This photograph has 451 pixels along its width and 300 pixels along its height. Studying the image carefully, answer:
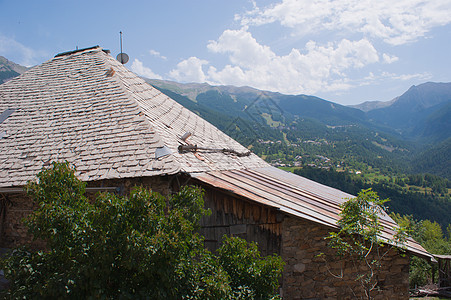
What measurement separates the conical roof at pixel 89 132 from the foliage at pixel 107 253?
7.69 feet

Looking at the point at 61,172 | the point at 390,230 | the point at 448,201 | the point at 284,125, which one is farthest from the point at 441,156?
the point at 61,172

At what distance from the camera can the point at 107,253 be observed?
2986 mm

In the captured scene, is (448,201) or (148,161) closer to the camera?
(148,161)

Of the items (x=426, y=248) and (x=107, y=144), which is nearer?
(x=107, y=144)

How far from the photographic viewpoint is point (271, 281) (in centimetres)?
370

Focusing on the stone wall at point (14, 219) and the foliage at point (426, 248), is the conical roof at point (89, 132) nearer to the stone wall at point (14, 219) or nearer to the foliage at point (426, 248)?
the stone wall at point (14, 219)

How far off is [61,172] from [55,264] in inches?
42.6

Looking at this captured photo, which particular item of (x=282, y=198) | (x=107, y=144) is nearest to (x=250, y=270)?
(x=282, y=198)

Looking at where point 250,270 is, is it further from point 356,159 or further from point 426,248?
point 356,159

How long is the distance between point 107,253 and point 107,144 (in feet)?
14.2

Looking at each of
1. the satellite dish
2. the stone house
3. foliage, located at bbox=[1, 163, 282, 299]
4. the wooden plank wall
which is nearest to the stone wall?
the stone house

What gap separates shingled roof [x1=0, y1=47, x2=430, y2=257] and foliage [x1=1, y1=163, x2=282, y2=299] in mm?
2321

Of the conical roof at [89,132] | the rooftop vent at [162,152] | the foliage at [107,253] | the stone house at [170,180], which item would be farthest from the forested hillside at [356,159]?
the foliage at [107,253]

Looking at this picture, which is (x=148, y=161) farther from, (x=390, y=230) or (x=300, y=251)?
(x=390, y=230)
